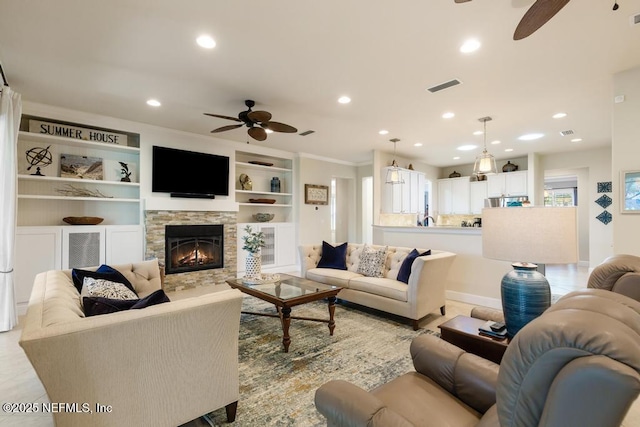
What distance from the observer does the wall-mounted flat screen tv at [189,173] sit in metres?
4.94

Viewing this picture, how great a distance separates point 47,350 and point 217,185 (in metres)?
4.62

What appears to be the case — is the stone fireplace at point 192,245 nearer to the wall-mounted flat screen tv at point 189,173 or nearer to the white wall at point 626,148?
the wall-mounted flat screen tv at point 189,173

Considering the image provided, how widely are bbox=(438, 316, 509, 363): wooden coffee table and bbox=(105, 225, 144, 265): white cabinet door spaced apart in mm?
4678

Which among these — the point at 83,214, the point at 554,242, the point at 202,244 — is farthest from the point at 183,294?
the point at 554,242

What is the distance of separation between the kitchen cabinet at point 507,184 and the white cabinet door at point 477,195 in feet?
0.48

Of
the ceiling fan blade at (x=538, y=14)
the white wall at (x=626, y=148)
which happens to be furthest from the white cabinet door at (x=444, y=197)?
the ceiling fan blade at (x=538, y=14)

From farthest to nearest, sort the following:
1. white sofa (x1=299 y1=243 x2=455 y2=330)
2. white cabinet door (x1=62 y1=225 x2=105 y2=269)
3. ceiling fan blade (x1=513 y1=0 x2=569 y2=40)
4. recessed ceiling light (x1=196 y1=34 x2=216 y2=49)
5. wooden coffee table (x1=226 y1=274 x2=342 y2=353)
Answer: white cabinet door (x1=62 y1=225 x2=105 y2=269) → white sofa (x1=299 y1=243 x2=455 y2=330) → wooden coffee table (x1=226 y1=274 x2=342 y2=353) → recessed ceiling light (x1=196 y1=34 x2=216 y2=49) → ceiling fan blade (x1=513 y1=0 x2=569 y2=40)

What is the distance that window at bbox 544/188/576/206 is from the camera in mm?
8766

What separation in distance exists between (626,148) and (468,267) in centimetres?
213

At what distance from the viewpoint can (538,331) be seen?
0.72 metres

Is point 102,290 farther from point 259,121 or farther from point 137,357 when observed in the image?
point 259,121

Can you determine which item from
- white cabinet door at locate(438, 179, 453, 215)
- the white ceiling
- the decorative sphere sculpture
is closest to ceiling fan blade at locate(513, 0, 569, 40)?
the white ceiling

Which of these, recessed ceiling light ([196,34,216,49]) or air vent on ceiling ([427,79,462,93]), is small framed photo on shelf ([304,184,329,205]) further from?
recessed ceiling light ([196,34,216,49])

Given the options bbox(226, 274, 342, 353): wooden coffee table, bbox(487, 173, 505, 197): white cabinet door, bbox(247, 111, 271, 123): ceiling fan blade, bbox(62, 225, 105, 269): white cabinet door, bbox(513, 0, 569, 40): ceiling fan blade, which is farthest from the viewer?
bbox(487, 173, 505, 197): white cabinet door
